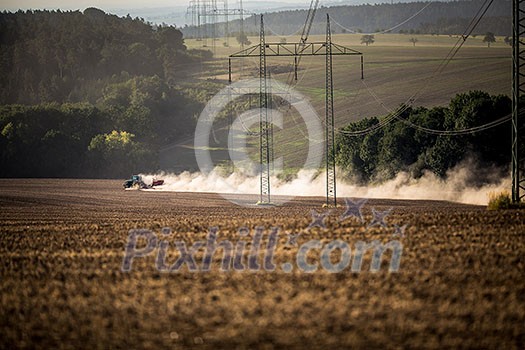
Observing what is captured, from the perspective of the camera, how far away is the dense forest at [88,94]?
9481cm

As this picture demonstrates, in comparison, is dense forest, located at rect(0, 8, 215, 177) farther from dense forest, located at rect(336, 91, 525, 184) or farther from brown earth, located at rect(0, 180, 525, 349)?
brown earth, located at rect(0, 180, 525, 349)

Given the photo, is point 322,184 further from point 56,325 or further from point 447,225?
point 56,325

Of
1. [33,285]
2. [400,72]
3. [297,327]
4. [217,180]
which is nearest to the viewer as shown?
[297,327]

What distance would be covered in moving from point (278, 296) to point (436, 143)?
46.5m

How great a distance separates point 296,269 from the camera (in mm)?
23000

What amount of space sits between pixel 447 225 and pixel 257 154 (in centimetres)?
6102

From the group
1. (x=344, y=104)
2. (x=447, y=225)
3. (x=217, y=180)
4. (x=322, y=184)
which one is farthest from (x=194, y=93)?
(x=447, y=225)

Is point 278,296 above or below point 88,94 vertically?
below

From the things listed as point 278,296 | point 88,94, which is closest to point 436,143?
point 278,296

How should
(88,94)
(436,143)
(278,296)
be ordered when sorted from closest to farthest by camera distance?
(278,296), (436,143), (88,94)

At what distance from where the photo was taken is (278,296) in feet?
65.1

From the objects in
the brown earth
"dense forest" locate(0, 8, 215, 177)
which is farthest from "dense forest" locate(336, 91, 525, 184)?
"dense forest" locate(0, 8, 215, 177)

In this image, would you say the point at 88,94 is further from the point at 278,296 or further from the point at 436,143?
the point at 278,296

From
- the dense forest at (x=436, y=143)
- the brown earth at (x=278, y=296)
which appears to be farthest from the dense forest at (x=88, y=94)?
the brown earth at (x=278, y=296)
